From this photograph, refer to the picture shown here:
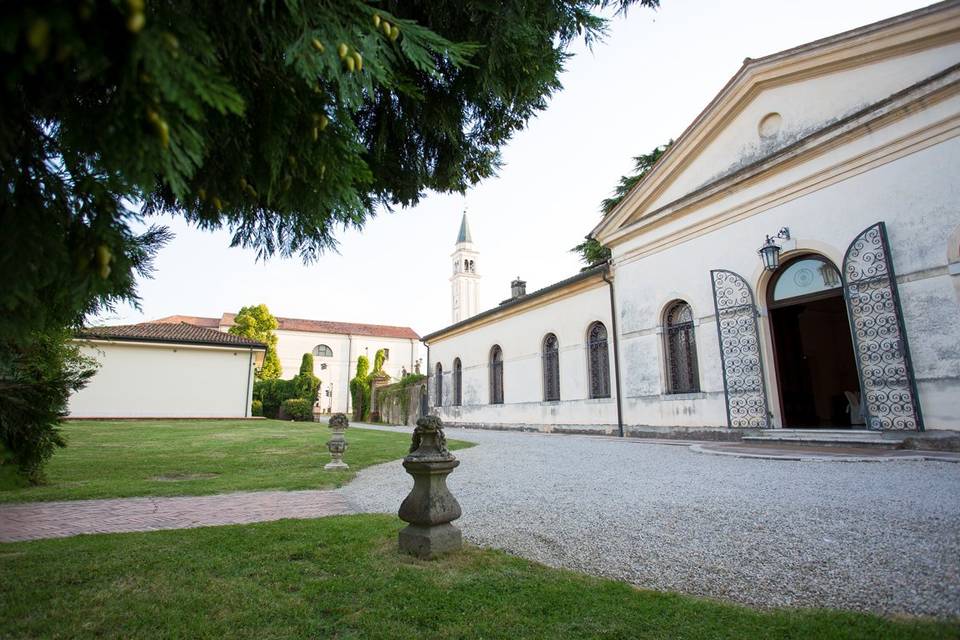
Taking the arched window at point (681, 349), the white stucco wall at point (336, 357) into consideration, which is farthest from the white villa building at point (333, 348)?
the arched window at point (681, 349)

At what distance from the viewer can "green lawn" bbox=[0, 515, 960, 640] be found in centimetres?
239

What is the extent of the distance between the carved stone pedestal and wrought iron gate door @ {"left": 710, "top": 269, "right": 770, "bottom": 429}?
27.6ft

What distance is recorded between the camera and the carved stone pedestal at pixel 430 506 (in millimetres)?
3520

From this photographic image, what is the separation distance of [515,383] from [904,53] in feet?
45.0

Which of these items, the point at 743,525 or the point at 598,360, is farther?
the point at 598,360

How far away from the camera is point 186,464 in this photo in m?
9.01

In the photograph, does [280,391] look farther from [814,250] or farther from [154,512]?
[814,250]

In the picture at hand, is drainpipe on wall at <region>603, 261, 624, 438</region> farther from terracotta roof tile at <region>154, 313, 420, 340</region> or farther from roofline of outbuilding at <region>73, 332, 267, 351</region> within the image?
terracotta roof tile at <region>154, 313, 420, 340</region>

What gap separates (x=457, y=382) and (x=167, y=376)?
1313 cm

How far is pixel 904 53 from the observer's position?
873 cm

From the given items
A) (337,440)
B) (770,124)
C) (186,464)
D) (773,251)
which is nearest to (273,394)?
(186,464)

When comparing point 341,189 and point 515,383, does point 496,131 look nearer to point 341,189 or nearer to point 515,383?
point 341,189

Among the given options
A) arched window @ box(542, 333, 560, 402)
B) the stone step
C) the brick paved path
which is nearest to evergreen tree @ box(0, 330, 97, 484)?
the brick paved path

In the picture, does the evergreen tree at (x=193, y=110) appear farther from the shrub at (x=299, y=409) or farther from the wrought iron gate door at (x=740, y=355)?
the shrub at (x=299, y=409)
